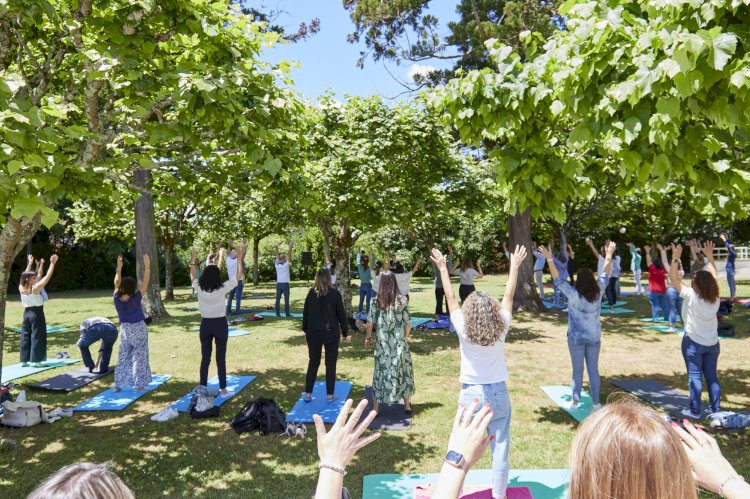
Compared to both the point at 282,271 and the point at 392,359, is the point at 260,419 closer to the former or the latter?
the point at 392,359

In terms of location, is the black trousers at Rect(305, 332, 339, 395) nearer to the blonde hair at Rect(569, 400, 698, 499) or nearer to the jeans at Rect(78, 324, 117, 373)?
the jeans at Rect(78, 324, 117, 373)

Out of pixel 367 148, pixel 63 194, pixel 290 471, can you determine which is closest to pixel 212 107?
pixel 63 194

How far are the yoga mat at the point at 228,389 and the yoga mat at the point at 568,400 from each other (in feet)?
16.4

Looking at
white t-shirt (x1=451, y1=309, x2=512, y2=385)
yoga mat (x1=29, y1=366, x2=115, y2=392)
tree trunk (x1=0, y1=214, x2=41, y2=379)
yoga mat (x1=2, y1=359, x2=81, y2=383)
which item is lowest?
yoga mat (x1=29, y1=366, x2=115, y2=392)

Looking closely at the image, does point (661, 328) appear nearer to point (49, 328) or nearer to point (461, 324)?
point (461, 324)


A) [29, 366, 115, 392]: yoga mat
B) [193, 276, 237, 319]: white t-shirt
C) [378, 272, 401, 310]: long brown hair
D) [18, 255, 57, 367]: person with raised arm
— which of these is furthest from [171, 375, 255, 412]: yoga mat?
[18, 255, 57, 367]: person with raised arm

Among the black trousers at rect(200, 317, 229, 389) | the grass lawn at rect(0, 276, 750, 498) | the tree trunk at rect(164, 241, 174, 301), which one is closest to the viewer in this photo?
the grass lawn at rect(0, 276, 750, 498)

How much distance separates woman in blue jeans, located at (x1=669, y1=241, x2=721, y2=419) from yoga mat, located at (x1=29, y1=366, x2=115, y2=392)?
9447 mm

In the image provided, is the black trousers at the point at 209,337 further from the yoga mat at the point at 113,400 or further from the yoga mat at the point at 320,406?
the yoga mat at the point at 320,406

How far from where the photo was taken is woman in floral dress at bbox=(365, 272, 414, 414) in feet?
22.1

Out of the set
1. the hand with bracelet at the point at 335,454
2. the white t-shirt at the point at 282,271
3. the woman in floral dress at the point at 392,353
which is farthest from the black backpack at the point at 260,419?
the white t-shirt at the point at 282,271

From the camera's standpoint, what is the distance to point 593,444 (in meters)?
1.64

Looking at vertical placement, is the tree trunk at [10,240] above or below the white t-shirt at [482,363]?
above

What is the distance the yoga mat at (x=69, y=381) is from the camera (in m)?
8.29
